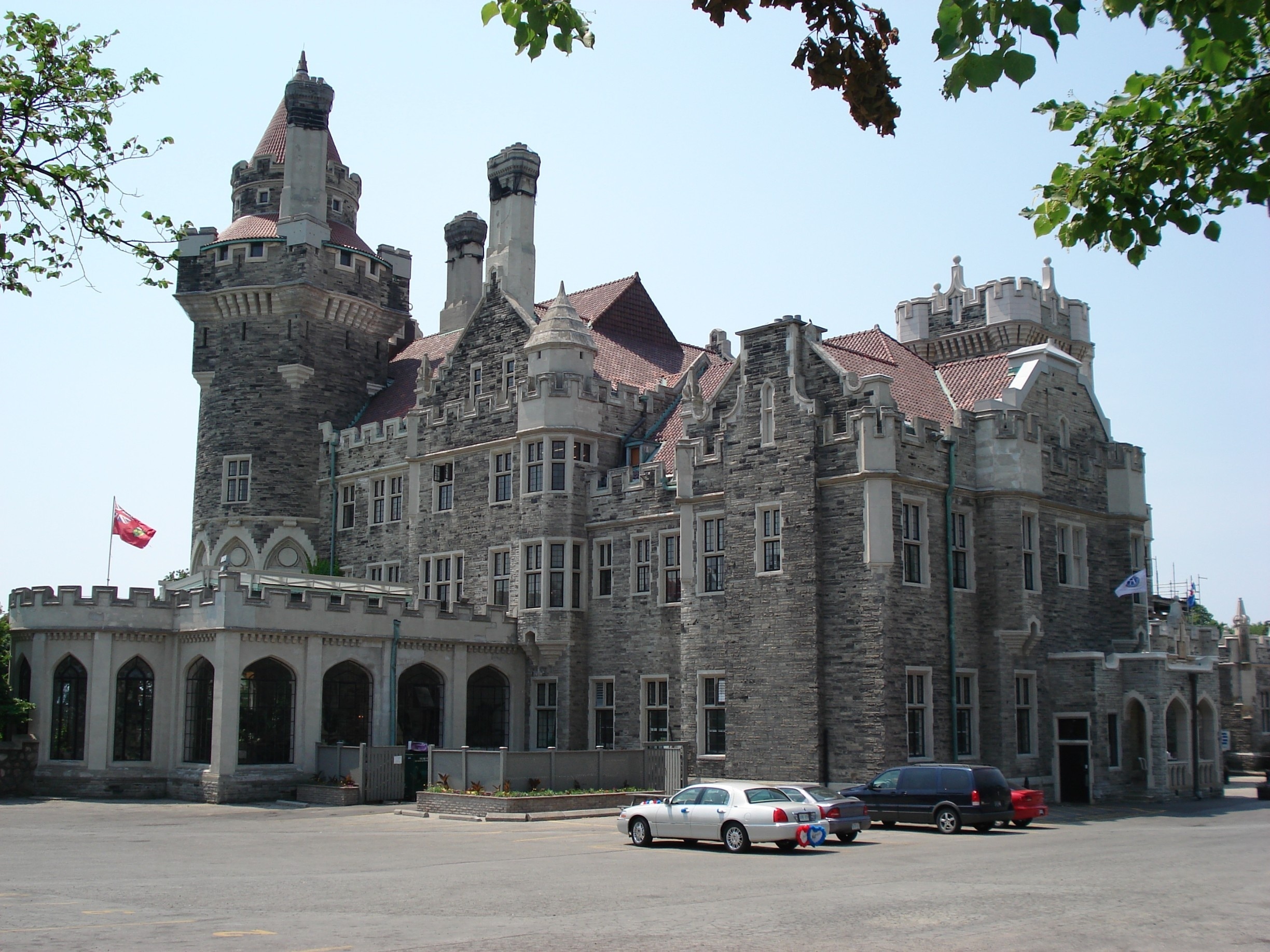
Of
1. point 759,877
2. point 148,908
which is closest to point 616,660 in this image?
point 759,877

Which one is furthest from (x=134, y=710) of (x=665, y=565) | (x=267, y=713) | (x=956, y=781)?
(x=956, y=781)

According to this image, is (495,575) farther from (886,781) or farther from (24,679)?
(886,781)

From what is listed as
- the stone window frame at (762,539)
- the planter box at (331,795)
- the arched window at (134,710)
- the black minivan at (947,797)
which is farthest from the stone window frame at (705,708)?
the arched window at (134,710)

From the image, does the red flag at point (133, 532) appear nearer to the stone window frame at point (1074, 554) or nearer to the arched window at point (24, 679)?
the arched window at point (24, 679)

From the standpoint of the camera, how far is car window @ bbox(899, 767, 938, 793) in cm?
2481

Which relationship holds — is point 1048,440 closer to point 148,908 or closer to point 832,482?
point 832,482

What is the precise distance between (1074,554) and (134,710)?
25.6 metres

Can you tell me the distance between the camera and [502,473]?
38.2 metres

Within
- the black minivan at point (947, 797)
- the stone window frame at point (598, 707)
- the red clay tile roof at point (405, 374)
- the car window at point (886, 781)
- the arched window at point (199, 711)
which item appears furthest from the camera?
the red clay tile roof at point (405, 374)

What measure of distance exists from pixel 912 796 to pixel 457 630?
51.1 ft

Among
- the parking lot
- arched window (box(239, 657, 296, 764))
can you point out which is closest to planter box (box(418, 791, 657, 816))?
the parking lot

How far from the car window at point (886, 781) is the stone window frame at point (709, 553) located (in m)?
7.62

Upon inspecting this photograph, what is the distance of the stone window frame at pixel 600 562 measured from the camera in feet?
120

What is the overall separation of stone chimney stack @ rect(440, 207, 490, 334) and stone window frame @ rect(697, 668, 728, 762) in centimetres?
2127
